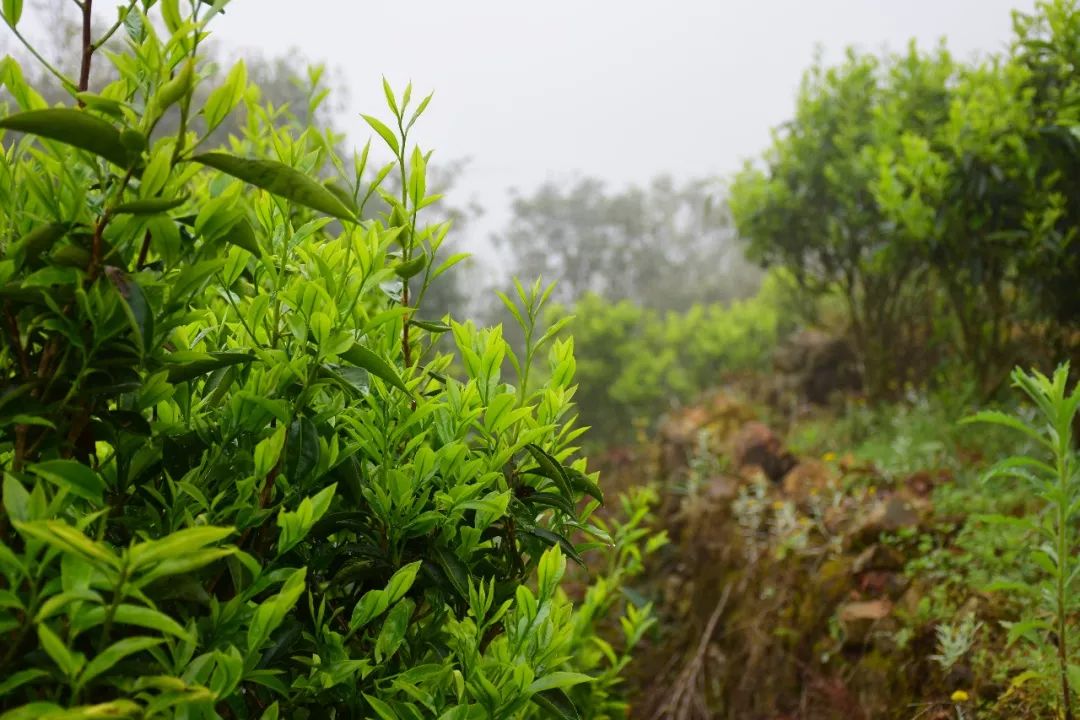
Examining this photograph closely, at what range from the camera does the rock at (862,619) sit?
2.69 m

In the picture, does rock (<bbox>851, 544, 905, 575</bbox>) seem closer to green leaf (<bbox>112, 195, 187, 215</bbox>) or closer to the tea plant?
the tea plant

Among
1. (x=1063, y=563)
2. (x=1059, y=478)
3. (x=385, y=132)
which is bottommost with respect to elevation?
(x=1063, y=563)

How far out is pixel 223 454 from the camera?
0.90 metres

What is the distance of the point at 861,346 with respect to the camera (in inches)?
261

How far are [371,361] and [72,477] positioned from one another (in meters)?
0.33

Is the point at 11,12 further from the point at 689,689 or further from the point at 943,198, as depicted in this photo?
the point at 943,198

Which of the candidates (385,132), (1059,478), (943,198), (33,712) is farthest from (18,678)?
(943,198)

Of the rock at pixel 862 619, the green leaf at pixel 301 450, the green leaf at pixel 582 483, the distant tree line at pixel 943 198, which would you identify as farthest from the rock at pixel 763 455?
the green leaf at pixel 301 450

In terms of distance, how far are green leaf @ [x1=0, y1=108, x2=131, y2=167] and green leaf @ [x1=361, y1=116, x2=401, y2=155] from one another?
378 millimetres

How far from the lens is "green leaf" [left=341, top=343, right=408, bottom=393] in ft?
2.85

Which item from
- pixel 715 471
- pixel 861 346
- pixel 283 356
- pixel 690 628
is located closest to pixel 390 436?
pixel 283 356

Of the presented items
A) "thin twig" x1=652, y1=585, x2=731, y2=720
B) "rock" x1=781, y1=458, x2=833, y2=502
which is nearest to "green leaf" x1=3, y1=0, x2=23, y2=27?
"thin twig" x1=652, y1=585, x2=731, y2=720

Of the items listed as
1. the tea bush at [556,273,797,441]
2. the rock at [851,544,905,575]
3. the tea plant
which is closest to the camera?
the tea plant

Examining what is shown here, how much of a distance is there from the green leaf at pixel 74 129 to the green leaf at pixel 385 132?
0.38 metres
